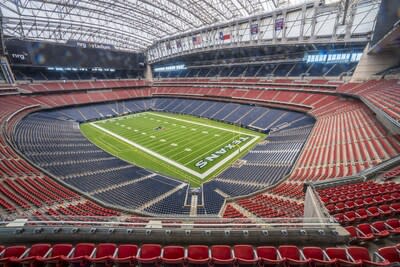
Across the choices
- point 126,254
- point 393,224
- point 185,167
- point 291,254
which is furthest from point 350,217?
point 185,167

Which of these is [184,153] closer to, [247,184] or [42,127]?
[247,184]

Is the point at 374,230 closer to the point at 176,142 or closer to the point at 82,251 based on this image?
the point at 82,251

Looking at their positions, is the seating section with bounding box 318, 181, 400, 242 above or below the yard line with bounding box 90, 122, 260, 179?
above

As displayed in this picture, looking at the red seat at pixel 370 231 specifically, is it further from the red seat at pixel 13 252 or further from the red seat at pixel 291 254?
the red seat at pixel 13 252

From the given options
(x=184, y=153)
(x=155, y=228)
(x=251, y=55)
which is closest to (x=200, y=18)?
(x=251, y=55)

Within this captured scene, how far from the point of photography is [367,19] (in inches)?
1139

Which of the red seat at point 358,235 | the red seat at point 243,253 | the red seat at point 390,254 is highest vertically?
the red seat at point 390,254

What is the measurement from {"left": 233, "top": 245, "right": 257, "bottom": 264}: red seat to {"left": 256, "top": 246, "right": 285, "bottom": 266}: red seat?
16cm

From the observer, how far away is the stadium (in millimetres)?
4965

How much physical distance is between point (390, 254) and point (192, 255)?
412 cm

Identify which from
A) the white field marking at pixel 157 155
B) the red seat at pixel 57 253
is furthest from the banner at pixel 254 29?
the red seat at pixel 57 253

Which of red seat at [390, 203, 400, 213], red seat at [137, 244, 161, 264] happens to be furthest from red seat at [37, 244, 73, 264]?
red seat at [390, 203, 400, 213]

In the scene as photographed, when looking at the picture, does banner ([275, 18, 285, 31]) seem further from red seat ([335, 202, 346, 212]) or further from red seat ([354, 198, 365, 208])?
red seat ([335, 202, 346, 212])

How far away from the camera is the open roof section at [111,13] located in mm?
35438
